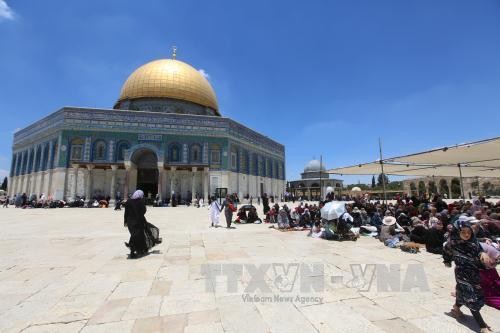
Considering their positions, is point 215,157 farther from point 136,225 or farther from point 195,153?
point 136,225

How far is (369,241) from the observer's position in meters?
6.88

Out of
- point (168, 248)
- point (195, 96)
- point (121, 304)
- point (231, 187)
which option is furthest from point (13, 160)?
point (121, 304)

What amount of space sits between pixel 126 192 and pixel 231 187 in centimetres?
954

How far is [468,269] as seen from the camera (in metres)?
2.73

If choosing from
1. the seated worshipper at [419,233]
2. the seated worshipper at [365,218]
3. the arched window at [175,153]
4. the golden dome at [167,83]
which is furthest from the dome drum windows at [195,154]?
the seated worshipper at [419,233]

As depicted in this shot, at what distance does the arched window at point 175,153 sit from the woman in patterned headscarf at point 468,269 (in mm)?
25419

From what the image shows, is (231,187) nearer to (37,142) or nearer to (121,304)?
(37,142)

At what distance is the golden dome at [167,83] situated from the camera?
2919 centimetres

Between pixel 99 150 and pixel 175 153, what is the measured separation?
6859 mm

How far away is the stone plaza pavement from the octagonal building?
63.6 feet

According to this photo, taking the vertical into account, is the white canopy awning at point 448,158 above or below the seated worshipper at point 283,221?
above

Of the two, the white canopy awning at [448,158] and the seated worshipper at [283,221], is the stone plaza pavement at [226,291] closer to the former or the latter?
the seated worshipper at [283,221]

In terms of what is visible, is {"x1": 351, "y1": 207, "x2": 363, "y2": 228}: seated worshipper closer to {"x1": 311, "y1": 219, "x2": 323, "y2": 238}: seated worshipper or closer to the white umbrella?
{"x1": 311, "y1": 219, "x2": 323, "y2": 238}: seated worshipper

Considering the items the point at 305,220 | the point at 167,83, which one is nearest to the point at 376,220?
the point at 305,220
